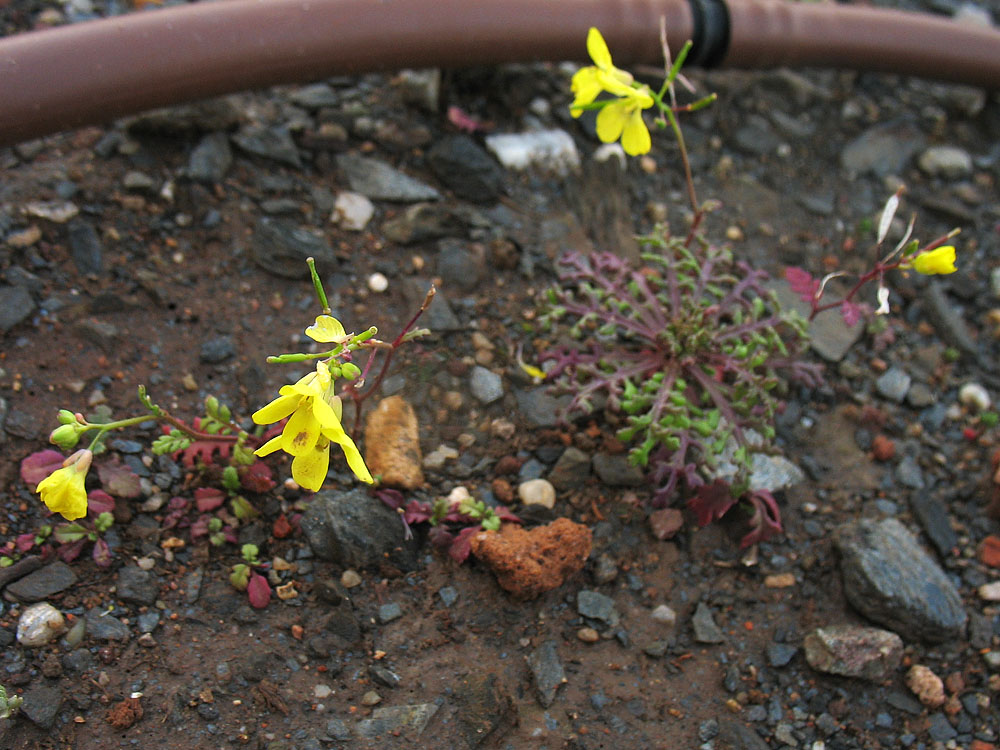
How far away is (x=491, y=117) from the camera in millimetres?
3441

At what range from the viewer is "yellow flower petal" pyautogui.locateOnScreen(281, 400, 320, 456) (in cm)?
175

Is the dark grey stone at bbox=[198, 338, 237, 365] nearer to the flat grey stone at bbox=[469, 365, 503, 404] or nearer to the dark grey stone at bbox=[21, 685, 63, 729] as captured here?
the flat grey stone at bbox=[469, 365, 503, 404]

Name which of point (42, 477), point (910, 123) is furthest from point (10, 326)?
point (910, 123)

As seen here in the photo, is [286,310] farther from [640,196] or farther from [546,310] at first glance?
[640,196]

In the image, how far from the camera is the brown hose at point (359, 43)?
8.24ft

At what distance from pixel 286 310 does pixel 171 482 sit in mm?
710

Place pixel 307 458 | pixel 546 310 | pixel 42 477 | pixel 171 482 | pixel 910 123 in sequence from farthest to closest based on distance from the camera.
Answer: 1. pixel 910 123
2. pixel 546 310
3. pixel 171 482
4. pixel 42 477
5. pixel 307 458

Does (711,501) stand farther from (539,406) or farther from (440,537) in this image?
(440,537)

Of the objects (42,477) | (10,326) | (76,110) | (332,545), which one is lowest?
(332,545)

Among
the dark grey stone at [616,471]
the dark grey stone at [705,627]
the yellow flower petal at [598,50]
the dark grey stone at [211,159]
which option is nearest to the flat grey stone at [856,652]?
the dark grey stone at [705,627]

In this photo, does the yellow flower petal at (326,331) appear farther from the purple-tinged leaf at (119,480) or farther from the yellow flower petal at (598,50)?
the yellow flower petal at (598,50)

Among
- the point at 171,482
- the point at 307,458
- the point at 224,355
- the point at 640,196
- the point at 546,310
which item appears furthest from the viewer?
the point at 640,196

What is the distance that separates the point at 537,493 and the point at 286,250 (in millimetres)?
1225

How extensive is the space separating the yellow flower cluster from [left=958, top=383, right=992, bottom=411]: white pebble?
2475 mm
